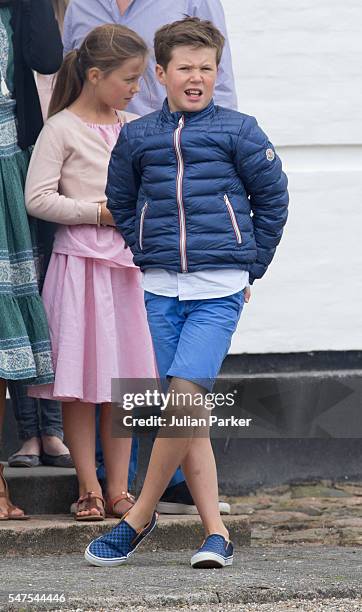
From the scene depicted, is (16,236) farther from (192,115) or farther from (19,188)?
(192,115)

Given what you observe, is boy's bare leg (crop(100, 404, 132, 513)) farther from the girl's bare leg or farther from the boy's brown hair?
the boy's brown hair

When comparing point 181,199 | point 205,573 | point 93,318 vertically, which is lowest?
point 205,573

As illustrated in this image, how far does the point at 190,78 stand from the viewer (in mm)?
4582

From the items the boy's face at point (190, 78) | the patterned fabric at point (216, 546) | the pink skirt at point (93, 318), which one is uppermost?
the boy's face at point (190, 78)

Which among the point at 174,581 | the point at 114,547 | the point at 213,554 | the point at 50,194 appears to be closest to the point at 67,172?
the point at 50,194

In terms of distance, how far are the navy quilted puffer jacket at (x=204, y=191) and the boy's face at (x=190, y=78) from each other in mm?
34

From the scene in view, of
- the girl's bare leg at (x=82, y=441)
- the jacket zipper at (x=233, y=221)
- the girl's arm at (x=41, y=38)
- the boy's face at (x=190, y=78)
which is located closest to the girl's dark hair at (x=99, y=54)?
the girl's arm at (x=41, y=38)

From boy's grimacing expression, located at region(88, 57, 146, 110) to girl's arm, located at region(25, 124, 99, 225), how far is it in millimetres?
230

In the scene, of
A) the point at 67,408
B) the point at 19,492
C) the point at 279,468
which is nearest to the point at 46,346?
the point at 67,408

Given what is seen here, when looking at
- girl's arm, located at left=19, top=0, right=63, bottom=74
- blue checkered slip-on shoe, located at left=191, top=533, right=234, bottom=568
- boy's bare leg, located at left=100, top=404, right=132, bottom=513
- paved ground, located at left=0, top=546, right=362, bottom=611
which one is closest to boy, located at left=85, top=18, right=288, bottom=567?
blue checkered slip-on shoe, located at left=191, top=533, right=234, bottom=568

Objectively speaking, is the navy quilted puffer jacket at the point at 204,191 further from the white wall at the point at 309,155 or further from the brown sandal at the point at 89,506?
the white wall at the point at 309,155

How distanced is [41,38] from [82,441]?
136 cm

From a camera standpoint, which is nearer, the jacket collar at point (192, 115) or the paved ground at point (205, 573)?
the paved ground at point (205, 573)

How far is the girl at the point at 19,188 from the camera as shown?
5055 mm
